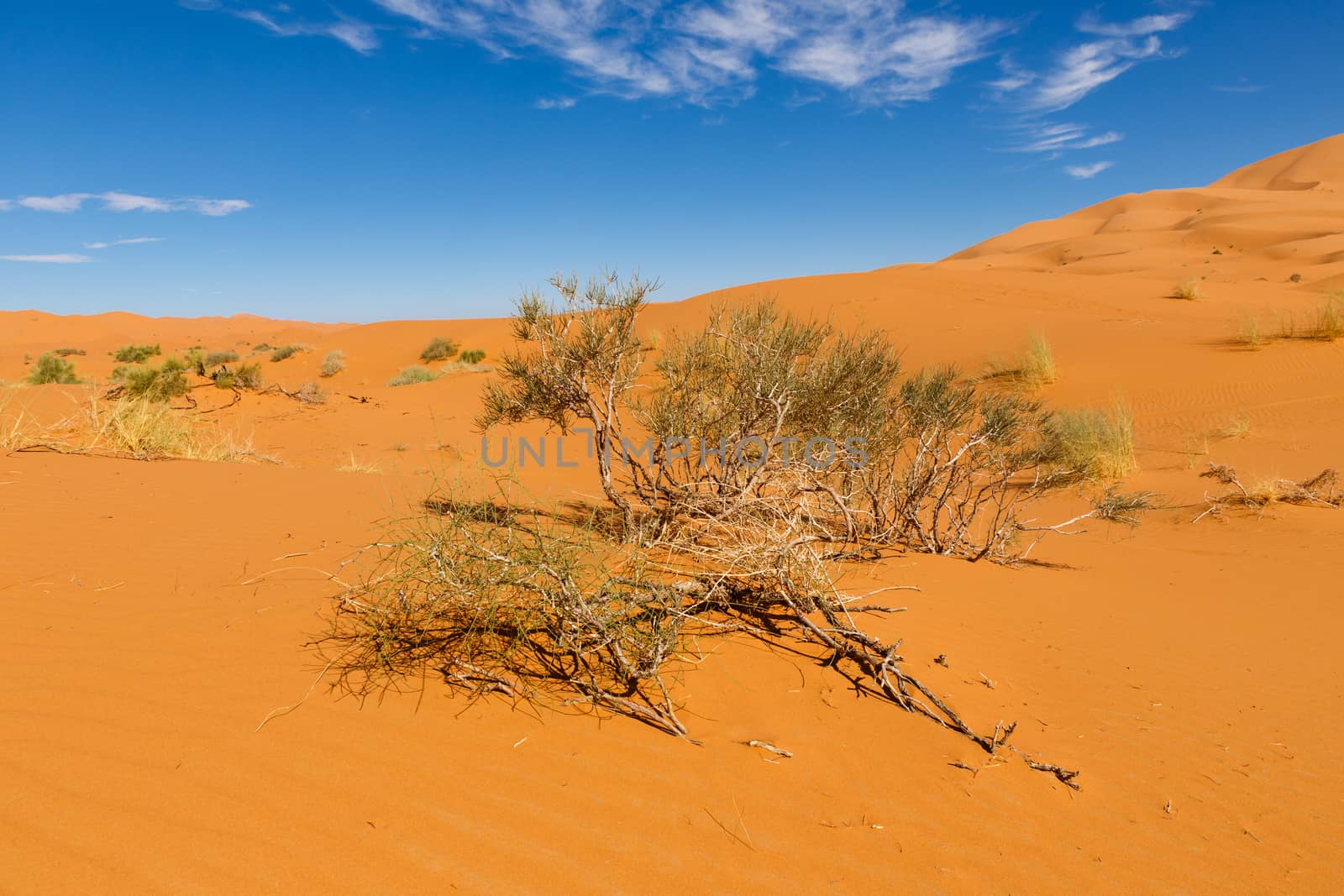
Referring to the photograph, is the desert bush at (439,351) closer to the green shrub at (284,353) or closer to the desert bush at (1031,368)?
the green shrub at (284,353)

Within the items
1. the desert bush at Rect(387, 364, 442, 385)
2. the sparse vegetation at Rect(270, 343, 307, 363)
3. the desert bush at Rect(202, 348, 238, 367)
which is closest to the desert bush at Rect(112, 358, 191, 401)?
the desert bush at Rect(387, 364, 442, 385)

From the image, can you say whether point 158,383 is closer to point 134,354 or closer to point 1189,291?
point 134,354

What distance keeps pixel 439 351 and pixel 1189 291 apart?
28.3m

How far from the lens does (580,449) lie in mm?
14078

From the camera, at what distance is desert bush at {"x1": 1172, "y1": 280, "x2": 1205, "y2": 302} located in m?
20.8

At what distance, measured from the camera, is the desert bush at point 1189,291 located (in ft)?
68.1

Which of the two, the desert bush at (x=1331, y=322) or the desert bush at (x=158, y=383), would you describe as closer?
the desert bush at (x=1331, y=322)

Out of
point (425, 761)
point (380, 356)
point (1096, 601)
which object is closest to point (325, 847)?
point (425, 761)

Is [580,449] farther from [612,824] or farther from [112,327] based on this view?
[112,327]

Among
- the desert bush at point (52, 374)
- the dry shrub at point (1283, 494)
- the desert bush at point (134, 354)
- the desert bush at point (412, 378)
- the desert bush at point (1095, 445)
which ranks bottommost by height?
the dry shrub at point (1283, 494)

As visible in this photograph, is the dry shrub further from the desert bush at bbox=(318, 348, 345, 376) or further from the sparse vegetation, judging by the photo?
the sparse vegetation

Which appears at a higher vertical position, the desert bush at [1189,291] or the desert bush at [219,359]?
the desert bush at [1189,291]

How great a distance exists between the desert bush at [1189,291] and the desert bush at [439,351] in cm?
2769

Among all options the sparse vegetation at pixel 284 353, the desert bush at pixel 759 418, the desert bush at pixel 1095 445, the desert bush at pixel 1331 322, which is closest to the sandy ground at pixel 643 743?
the desert bush at pixel 759 418
